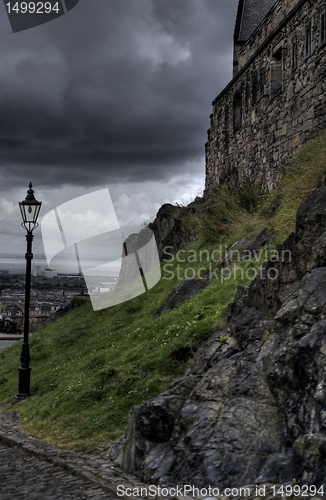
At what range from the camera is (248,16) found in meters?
29.9

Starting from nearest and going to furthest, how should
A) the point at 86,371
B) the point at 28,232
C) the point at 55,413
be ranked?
the point at 55,413 < the point at 86,371 < the point at 28,232

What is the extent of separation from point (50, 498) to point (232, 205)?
13254 mm

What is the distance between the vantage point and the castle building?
51.8ft

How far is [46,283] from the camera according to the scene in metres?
30.5

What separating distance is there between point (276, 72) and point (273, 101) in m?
1.09

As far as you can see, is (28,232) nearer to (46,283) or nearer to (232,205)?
(232,205)

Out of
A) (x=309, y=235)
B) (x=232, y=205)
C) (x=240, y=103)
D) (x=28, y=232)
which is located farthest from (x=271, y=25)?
(x=309, y=235)

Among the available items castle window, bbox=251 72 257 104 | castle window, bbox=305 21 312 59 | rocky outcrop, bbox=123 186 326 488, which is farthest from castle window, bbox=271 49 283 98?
rocky outcrop, bbox=123 186 326 488

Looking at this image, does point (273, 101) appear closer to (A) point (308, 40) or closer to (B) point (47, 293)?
(A) point (308, 40)

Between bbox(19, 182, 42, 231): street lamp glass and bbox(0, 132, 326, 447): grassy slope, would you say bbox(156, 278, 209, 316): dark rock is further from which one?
bbox(19, 182, 42, 231): street lamp glass

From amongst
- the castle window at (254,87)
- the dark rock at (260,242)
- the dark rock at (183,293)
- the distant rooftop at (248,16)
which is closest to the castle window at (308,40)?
the castle window at (254,87)

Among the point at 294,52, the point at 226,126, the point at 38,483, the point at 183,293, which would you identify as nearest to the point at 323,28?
the point at 294,52

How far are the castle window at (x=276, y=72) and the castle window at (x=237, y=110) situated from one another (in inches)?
164

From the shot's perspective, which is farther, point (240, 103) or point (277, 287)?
point (240, 103)
